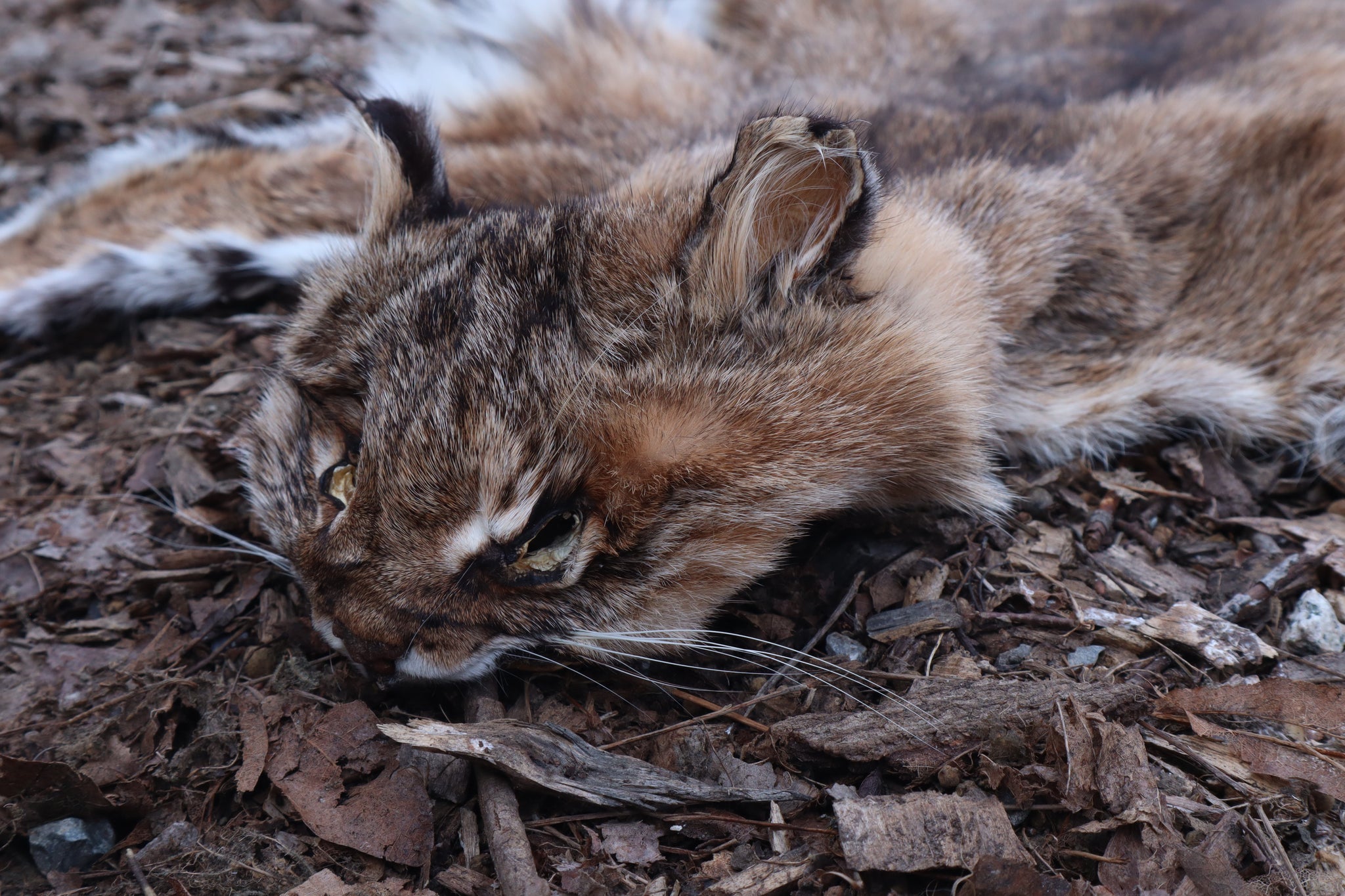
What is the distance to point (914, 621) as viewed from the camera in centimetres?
329

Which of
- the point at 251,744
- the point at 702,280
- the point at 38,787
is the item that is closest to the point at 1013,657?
the point at 702,280

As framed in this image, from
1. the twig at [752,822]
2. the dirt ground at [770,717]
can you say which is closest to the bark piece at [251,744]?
the dirt ground at [770,717]

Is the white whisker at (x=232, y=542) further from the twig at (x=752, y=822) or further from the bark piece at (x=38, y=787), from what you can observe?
the twig at (x=752, y=822)

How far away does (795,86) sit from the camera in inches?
193

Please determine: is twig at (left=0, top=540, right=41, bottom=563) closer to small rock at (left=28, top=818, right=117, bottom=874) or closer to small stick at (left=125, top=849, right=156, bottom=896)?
small rock at (left=28, top=818, right=117, bottom=874)

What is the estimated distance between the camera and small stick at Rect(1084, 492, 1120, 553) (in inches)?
143

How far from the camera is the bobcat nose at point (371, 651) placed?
2949 millimetres

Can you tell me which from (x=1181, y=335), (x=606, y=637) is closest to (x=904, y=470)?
(x=606, y=637)

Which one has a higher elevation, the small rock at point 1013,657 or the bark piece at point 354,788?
the small rock at point 1013,657

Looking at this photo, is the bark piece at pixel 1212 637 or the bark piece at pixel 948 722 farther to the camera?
the bark piece at pixel 1212 637

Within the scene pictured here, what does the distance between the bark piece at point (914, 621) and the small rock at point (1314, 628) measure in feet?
3.85

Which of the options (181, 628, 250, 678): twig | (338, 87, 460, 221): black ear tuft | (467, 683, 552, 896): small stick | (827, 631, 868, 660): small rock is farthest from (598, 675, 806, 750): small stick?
(338, 87, 460, 221): black ear tuft

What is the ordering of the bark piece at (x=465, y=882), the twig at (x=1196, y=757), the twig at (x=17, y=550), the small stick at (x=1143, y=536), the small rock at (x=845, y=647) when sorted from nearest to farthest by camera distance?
the bark piece at (x=465, y=882) < the twig at (x=1196, y=757) < the small rock at (x=845, y=647) < the small stick at (x=1143, y=536) < the twig at (x=17, y=550)

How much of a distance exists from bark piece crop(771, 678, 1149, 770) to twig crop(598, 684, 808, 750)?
0.13 m
